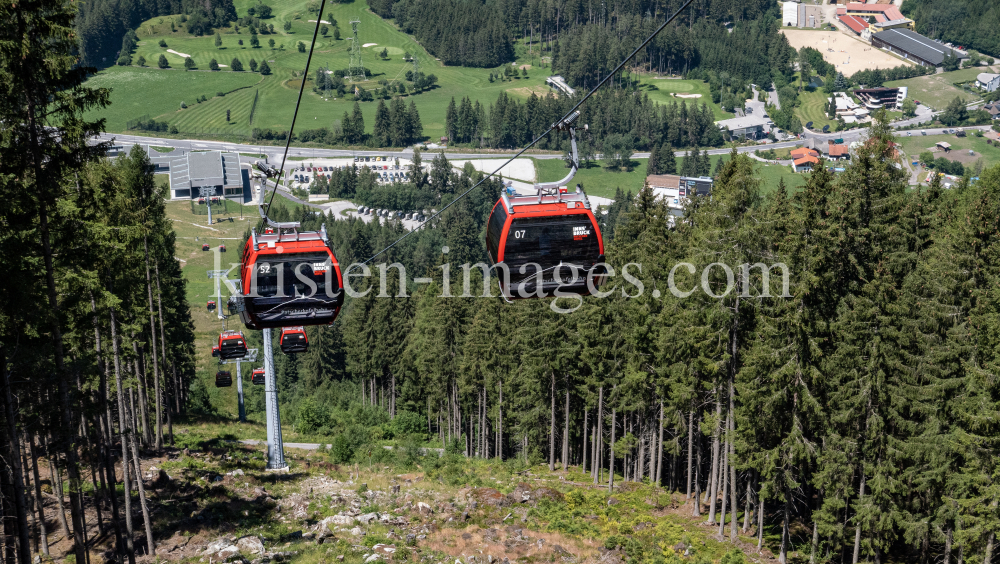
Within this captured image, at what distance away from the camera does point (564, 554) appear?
29.7 m

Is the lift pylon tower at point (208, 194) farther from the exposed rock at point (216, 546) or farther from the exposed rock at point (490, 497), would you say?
the exposed rock at point (216, 546)

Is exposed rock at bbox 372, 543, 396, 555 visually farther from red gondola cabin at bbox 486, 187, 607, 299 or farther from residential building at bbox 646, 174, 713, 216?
residential building at bbox 646, 174, 713, 216

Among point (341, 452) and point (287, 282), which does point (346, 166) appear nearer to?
point (341, 452)

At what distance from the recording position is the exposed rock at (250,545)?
2809 cm

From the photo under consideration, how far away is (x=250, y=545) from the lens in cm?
2844

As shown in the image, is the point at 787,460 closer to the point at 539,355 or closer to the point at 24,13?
the point at 539,355

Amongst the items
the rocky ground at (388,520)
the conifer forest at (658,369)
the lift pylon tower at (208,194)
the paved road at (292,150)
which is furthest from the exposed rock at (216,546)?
the paved road at (292,150)

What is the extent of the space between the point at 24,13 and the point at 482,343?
3822 centimetres

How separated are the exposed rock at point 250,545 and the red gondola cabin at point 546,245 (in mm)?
13436

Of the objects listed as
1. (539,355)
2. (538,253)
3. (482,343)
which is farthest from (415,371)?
(538,253)

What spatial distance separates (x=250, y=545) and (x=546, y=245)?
50.4ft

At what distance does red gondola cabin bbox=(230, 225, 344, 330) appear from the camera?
73.7 feet

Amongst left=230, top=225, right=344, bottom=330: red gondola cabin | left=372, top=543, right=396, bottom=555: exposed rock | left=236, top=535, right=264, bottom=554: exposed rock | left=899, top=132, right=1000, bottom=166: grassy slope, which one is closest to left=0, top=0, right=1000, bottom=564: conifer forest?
left=236, top=535, right=264, bottom=554: exposed rock

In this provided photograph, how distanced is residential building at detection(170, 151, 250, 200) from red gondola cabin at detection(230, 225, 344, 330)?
131m
